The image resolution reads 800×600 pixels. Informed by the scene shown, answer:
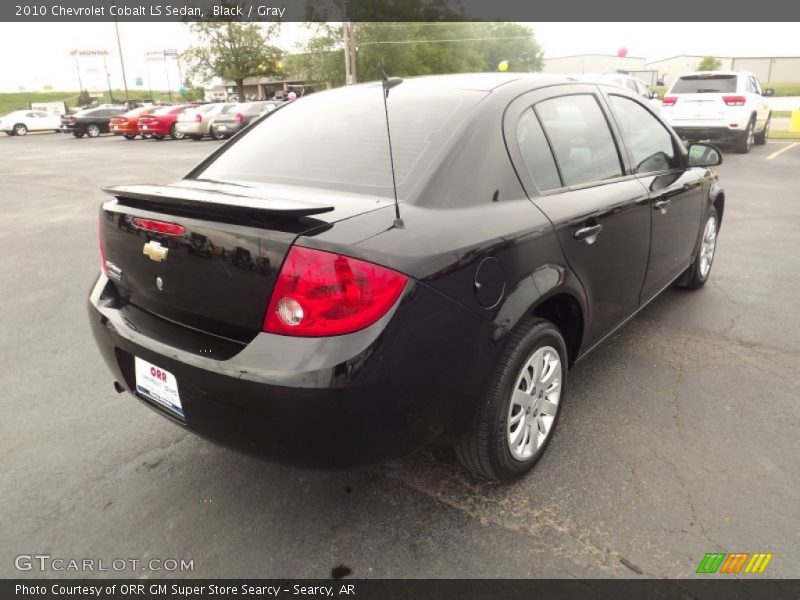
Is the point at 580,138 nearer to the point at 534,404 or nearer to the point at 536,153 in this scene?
the point at 536,153

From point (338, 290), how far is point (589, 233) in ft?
4.43

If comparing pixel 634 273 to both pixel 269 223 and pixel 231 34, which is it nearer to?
pixel 269 223

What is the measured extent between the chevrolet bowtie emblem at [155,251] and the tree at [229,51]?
43.1m

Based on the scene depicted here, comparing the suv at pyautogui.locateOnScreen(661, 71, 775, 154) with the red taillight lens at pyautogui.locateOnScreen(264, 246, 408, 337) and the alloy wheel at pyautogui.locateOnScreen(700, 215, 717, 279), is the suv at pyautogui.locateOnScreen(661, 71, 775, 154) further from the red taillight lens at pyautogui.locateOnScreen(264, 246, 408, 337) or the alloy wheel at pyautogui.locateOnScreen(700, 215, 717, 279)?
the red taillight lens at pyautogui.locateOnScreen(264, 246, 408, 337)

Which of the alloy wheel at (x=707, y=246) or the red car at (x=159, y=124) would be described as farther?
the red car at (x=159, y=124)

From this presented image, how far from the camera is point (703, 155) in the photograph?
4078mm

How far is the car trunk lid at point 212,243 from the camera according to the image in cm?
190

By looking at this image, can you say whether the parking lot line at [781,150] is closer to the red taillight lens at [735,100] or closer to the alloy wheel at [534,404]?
the red taillight lens at [735,100]

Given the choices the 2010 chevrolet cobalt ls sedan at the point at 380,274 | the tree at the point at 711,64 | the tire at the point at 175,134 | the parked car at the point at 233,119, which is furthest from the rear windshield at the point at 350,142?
the tree at the point at 711,64

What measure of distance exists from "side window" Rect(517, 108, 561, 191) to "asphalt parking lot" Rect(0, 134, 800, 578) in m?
1.20

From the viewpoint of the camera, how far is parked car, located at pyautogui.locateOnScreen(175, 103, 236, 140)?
992 inches

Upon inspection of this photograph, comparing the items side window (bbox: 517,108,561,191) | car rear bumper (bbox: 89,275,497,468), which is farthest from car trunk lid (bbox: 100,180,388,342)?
side window (bbox: 517,108,561,191)

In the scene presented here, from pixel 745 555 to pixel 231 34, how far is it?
4465 centimetres

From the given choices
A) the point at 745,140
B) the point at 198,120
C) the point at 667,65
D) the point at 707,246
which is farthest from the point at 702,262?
the point at 667,65
